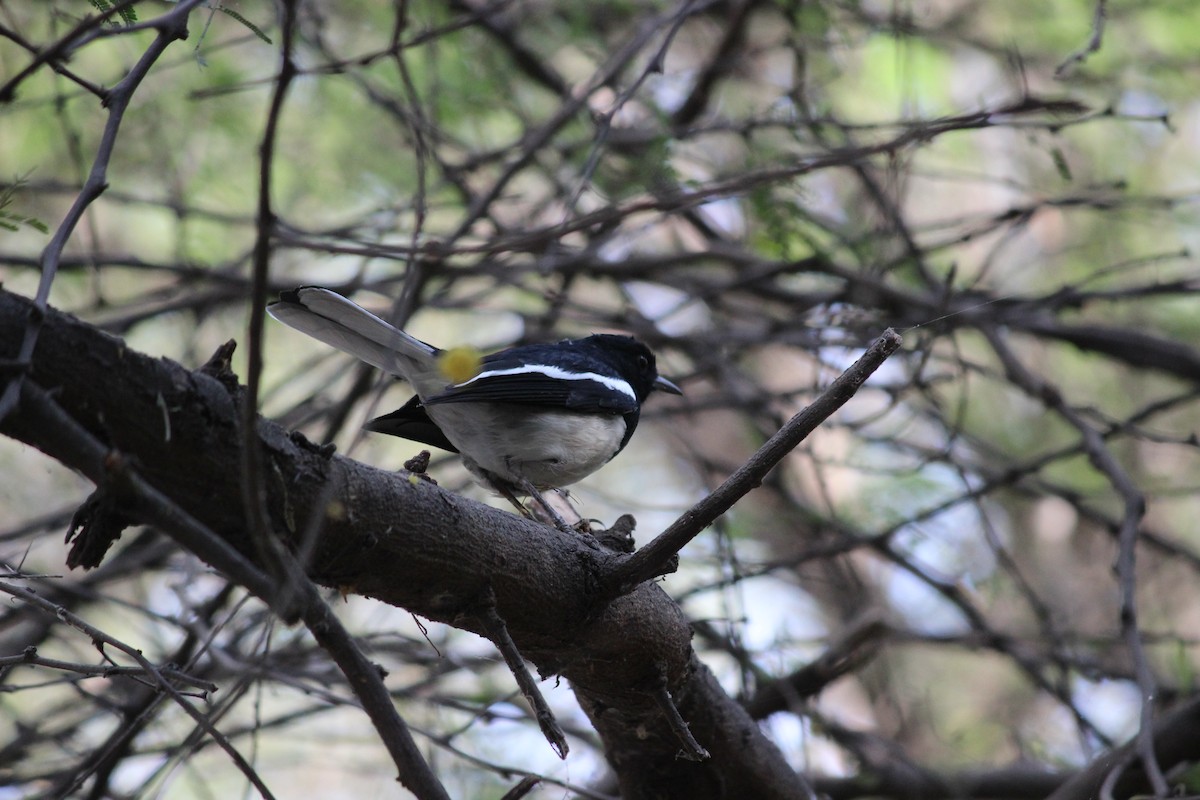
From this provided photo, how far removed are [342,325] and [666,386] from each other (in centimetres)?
186

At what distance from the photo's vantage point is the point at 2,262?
4.56 meters

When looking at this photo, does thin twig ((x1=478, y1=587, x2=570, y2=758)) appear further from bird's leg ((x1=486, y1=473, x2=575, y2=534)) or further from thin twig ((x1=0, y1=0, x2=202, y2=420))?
bird's leg ((x1=486, y1=473, x2=575, y2=534))

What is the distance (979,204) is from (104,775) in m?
8.76

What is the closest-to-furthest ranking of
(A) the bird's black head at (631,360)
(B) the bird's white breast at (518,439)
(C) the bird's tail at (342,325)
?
(C) the bird's tail at (342,325), (B) the bird's white breast at (518,439), (A) the bird's black head at (631,360)

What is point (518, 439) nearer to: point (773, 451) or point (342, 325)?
point (342, 325)

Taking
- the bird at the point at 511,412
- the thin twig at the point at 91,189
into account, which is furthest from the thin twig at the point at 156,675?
the bird at the point at 511,412

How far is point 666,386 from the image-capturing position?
4984 mm

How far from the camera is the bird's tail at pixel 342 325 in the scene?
341 centimetres

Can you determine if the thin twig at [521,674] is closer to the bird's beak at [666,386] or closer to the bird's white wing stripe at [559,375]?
the bird's white wing stripe at [559,375]

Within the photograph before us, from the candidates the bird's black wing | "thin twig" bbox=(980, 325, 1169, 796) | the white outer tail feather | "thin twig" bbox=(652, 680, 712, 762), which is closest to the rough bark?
"thin twig" bbox=(652, 680, 712, 762)

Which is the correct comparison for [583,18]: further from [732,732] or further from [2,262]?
[732,732]

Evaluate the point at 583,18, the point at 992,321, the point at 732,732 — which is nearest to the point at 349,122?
the point at 583,18

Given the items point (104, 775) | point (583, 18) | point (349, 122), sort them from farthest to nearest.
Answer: point (349, 122) < point (583, 18) < point (104, 775)

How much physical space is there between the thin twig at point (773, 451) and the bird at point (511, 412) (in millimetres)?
1498
